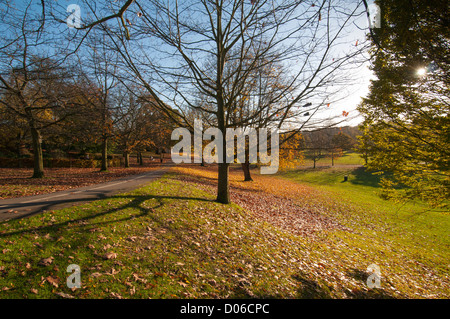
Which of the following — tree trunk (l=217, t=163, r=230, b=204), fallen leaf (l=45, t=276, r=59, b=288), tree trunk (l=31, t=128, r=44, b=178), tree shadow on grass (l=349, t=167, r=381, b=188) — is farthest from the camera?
tree shadow on grass (l=349, t=167, r=381, b=188)

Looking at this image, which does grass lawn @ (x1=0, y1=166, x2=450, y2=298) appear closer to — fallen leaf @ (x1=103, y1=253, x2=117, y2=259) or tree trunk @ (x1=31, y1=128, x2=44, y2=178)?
fallen leaf @ (x1=103, y1=253, x2=117, y2=259)

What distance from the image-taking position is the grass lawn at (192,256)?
11.8 ft

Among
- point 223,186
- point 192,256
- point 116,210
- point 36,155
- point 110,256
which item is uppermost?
point 36,155

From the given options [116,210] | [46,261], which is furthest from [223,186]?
[46,261]

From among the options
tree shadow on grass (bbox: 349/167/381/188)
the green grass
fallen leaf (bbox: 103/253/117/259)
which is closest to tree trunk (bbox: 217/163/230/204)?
the green grass

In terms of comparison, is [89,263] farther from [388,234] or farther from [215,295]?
[388,234]

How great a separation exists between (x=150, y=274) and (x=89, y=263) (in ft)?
3.90

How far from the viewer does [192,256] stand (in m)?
4.90

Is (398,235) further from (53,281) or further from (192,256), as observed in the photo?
(53,281)

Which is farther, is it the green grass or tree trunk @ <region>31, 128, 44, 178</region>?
tree trunk @ <region>31, 128, 44, 178</region>

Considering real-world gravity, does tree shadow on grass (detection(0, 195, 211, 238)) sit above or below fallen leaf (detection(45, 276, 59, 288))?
above

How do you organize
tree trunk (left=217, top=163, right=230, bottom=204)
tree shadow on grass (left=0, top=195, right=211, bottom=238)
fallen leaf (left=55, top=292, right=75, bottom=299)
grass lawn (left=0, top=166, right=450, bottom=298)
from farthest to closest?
tree trunk (left=217, top=163, right=230, bottom=204) < tree shadow on grass (left=0, top=195, right=211, bottom=238) < grass lawn (left=0, top=166, right=450, bottom=298) < fallen leaf (left=55, top=292, right=75, bottom=299)

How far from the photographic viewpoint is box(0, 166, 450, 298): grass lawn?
11.8 ft

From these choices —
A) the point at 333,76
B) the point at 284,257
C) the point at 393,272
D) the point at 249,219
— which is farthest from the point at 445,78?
the point at 249,219
